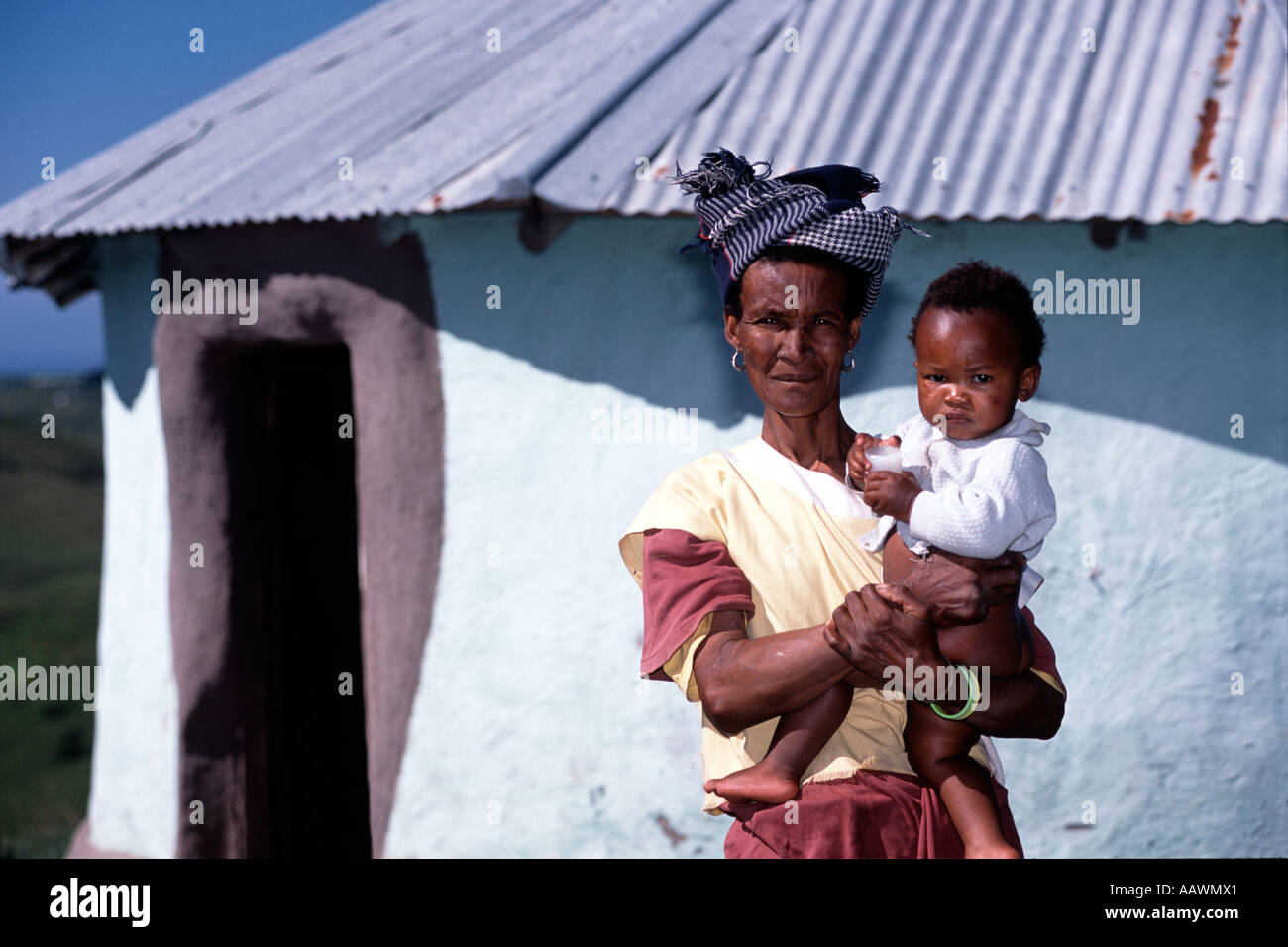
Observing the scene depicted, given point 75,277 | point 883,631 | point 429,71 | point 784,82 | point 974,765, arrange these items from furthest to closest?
point 75,277 < point 429,71 < point 784,82 < point 974,765 < point 883,631

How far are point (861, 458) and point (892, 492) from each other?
0.09 metres

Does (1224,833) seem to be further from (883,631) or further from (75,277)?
(75,277)

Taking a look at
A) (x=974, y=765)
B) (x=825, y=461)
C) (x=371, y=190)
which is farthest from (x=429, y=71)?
(x=974, y=765)

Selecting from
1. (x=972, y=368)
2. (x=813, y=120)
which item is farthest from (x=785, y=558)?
(x=813, y=120)

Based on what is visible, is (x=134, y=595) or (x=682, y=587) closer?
(x=682, y=587)

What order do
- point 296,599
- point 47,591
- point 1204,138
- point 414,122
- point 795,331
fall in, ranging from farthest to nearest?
1. point 47,591
2. point 296,599
3. point 414,122
4. point 1204,138
5. point 795,331

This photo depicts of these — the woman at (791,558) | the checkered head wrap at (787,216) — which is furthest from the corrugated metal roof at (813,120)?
the woman at (791,558)

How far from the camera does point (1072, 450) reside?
4023 mm

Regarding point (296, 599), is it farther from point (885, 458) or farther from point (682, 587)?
point (885, 458)

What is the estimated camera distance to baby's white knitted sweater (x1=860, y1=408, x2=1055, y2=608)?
5.77 feet

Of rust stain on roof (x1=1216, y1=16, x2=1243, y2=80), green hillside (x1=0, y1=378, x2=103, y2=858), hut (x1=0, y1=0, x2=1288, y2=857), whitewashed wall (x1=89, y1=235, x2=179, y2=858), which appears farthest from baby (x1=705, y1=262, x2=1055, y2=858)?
green hillside (x1=0, y1=378, x2=103, y2=858)

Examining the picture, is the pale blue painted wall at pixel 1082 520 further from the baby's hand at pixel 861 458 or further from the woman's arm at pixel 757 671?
the woman's arm at pixel 757 671

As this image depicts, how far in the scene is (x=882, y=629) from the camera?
1.69 meters

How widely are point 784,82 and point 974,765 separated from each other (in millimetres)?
2990
